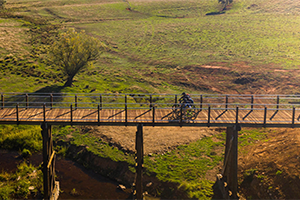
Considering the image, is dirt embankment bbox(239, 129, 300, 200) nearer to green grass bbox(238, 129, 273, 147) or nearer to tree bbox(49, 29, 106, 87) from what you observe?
green grass bbox(238, 129, 273, 147)

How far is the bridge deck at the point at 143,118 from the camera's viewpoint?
19594mm

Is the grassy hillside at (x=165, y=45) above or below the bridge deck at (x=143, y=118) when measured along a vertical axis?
above

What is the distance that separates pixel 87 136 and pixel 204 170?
38.1 feet

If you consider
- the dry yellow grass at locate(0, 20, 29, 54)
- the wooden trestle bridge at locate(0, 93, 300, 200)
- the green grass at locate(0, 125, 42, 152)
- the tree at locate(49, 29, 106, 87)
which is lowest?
the green grass at locate(0, 125, 42, 152)

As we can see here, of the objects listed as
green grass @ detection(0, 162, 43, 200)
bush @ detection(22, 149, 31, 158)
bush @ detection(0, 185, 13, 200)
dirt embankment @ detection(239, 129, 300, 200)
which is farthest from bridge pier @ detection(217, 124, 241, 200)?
bush @ detection(22, 149, 31, 158)

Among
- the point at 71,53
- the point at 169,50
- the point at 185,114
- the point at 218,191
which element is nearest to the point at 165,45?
the point at 169,50

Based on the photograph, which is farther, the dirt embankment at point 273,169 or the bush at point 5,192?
the bush at point 5,192

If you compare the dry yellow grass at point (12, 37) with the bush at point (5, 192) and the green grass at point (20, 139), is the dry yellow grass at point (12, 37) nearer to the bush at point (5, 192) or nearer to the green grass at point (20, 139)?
the green grass at point (20, 139)

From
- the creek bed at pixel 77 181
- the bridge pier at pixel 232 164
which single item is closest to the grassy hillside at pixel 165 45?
the creek bed at pixel 77 181

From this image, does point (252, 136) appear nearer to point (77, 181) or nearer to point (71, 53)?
point (77, 181)

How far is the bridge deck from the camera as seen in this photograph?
64.3 ft

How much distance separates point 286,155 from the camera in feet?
71.5

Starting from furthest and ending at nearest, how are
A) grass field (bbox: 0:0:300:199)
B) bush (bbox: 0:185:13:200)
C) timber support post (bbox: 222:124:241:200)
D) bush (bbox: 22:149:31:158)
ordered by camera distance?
grass field (bbox: 0:0:300:199) → bush (bbox: 22:149:31:158) → bush (bbox: 0:185:13:200) → timber support post (bbox: 222:124:241:200)

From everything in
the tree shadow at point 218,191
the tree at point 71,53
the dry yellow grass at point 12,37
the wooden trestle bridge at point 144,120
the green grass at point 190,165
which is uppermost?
the dry yellow grass at point 12,37
